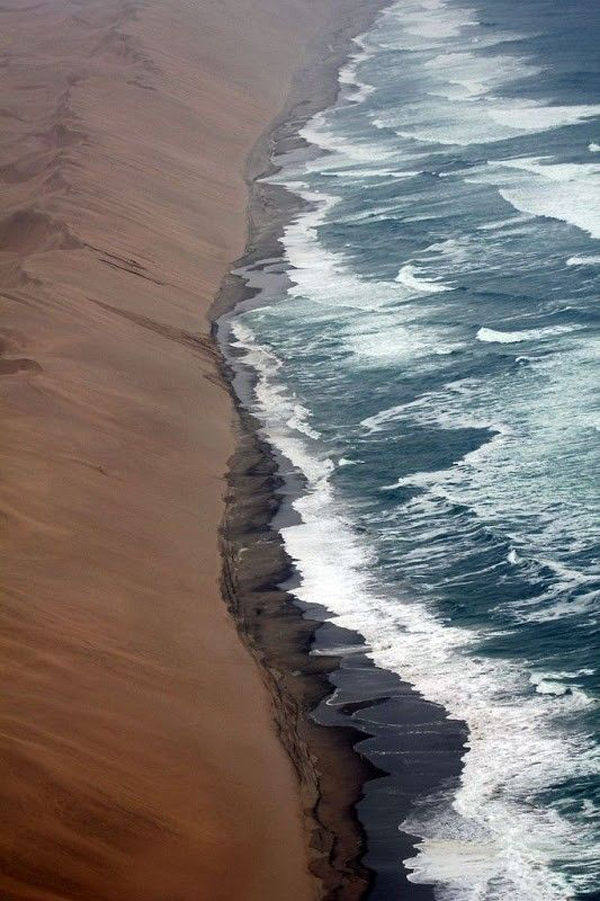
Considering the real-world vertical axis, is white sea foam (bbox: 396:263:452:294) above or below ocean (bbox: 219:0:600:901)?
below

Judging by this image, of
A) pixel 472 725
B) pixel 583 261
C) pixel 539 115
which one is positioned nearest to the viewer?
pixel 472 725

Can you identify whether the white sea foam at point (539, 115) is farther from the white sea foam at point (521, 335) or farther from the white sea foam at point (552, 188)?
the white sea foam at point (521, 335)

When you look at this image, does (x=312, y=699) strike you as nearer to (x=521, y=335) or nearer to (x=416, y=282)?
(x=521, y=335)

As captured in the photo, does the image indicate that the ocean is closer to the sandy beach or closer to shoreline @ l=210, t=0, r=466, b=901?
shoreline @ l=210, t=0, r=466, b=901

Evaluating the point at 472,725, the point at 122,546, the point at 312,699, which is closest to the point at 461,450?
the point at 122,546

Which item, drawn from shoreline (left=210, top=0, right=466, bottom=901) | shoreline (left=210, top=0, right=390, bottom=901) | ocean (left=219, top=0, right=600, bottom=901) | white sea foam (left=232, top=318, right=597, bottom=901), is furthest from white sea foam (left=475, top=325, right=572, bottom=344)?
white sea foam (left=232, top=318, right=597, bottom=901)

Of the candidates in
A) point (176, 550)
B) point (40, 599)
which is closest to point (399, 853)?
point (40, 599)

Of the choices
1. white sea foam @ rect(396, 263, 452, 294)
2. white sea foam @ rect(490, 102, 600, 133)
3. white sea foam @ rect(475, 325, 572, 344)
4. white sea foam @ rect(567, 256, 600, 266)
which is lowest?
white sea foam @ rect(490, 102, 600, 133)

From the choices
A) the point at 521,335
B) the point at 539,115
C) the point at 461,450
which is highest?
the point at 461,450
